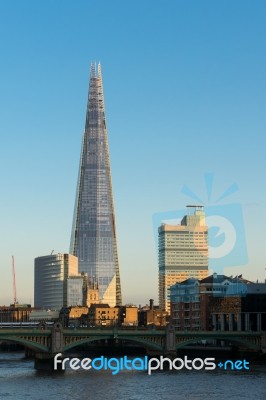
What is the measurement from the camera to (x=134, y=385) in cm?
11031

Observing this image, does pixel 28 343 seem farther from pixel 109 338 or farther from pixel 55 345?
pixel 109 338

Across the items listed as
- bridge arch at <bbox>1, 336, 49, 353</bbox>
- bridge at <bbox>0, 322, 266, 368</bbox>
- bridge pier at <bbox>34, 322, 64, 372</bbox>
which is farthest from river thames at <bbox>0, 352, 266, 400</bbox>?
bridge at <bbox>0, 322, 266, 368</bbox>

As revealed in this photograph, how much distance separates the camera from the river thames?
99.6 metres

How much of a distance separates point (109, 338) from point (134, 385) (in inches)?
1304

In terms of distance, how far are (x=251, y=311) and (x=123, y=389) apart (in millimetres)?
84625

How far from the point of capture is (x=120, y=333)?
14200 centimetres

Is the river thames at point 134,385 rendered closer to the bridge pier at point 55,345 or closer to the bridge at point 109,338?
Result: the bridge pier at point 55,345

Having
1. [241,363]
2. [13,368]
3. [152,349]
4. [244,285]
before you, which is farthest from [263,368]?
[244,285]

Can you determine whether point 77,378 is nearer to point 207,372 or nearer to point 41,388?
point 41,388

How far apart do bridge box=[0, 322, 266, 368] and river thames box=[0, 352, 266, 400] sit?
5312 mm

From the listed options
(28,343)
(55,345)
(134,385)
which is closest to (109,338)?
(55,345)

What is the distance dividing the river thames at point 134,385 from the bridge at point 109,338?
531cm

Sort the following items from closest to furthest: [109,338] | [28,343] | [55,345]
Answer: [28,343], [55,345], [109,338]

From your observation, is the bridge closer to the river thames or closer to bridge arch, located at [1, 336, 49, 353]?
bridge arch, located at [1, 336, 49, 353]
